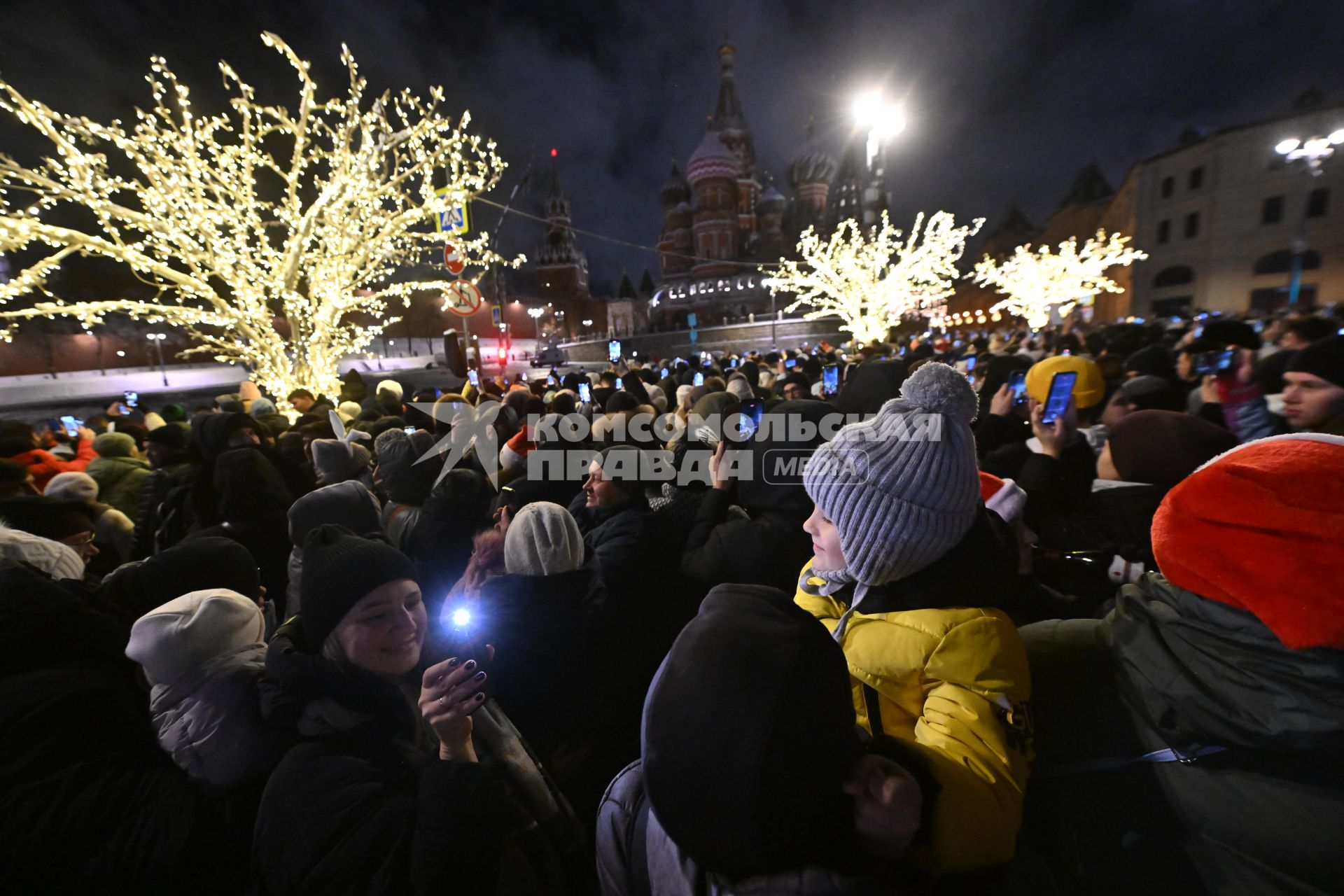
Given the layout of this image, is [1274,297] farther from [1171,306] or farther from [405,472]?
[405,472]

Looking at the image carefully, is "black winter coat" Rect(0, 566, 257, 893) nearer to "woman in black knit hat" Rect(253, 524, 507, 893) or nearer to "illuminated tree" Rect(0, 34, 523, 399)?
"woman in black knit hat" Rect(253, 524, 507, 893)

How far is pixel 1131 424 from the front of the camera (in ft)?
8.96

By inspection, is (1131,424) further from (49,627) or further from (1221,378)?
(49,627)

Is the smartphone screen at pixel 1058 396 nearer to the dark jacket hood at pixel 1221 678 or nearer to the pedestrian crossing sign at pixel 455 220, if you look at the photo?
the dark jacket hood at pixel 1221 678

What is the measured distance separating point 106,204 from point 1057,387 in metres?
11.3

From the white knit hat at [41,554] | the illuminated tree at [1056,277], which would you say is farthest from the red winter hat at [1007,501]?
the illuminated tree at [1056,277]

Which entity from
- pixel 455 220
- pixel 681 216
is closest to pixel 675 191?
pixel 681 216

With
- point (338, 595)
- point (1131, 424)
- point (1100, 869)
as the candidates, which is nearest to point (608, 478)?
point (338, 595)

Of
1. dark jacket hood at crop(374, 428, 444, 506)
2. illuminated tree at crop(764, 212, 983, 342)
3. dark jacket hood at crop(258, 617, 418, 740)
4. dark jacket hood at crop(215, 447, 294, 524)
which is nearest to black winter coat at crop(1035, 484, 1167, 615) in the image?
dark jacket hood at crop(258, 617, 418, 740)

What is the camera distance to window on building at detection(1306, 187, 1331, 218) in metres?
30.1

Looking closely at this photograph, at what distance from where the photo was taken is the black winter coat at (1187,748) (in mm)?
912

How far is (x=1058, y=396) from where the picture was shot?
8.94 ft

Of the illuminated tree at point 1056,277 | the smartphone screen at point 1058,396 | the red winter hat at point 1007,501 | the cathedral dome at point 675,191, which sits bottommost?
the red winter hat at point 1007,501

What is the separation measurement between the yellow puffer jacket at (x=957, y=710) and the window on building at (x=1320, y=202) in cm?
5006
